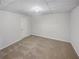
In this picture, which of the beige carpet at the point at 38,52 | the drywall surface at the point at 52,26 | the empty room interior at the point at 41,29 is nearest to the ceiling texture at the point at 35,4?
the empty room interior at the point at 41,29

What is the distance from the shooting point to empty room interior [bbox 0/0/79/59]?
314cm

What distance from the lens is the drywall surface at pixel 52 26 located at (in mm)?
5492

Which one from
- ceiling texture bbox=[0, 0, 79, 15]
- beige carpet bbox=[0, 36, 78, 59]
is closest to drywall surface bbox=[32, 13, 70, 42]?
beige carpet bbox=[0, 36, 78, 59]

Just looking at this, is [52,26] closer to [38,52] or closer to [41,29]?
[41,29]

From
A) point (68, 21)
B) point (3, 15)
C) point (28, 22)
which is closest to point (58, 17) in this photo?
point (68, 21)

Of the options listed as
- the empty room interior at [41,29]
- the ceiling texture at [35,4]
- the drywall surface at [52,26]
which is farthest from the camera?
the drywall surface at [52,26]

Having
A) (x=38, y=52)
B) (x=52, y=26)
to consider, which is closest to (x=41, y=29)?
(x=52, y=26)

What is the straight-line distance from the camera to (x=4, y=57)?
311cm

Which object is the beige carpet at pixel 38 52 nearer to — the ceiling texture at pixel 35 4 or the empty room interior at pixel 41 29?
the empty room interior at pixel 41 29

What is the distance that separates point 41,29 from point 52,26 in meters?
1.22

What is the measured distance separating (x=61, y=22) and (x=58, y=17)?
0.41 metres

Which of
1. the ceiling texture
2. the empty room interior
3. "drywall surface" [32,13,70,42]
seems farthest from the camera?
"drywall surface" [32,13,70,42]

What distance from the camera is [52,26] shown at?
20.7 feet

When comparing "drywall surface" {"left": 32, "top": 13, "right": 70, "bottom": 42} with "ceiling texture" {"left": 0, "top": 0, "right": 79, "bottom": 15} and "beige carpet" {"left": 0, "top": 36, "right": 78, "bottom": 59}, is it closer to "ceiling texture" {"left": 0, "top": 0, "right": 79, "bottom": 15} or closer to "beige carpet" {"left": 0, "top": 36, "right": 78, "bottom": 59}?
"beige carpet" {"left": 0, "top": 36, "right": 78, "bottom": 59}
